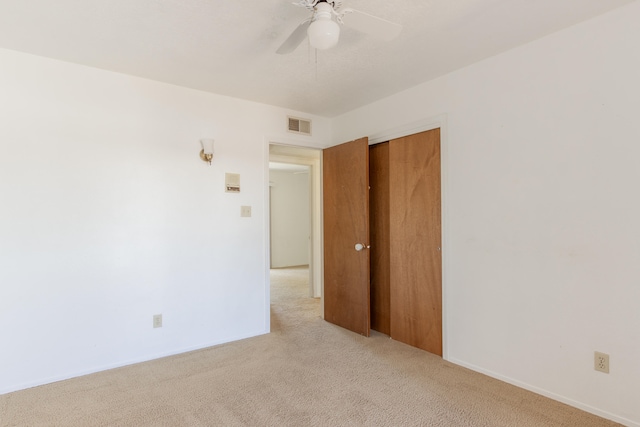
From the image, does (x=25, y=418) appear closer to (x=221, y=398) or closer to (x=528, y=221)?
(x=221, y=398)

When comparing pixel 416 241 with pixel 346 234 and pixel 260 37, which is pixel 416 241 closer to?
pixel 346 234

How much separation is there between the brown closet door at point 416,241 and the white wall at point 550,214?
0.13m

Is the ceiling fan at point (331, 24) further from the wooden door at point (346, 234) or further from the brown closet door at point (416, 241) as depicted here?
the wooden door at point (346, 234)

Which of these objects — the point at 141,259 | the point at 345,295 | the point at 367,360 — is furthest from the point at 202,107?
the point at 367,360

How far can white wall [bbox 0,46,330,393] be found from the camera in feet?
7.82

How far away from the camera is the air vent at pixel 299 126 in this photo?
147 inches

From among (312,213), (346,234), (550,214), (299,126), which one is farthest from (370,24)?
(312,213)

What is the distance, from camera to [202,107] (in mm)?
3152

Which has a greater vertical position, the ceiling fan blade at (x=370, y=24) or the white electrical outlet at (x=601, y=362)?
the ceiling fan blade at (x=370, y=24)

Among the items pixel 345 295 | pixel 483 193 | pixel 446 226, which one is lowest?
pixel 345 295

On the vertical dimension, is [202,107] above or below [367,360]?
above

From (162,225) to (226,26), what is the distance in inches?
69.1

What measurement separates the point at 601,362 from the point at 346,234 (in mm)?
2259

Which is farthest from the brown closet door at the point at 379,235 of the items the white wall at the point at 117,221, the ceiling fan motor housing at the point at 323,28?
the ceiling fan motor housing at the point at 323,28
